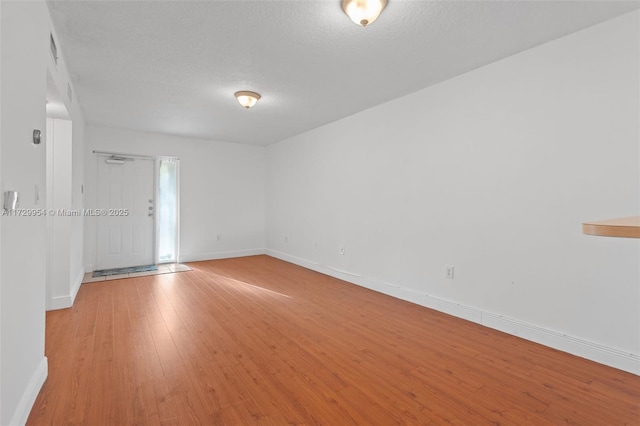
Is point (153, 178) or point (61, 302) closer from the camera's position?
point (61, 302)

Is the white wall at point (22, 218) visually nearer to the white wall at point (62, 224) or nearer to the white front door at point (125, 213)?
the white wall at point (62, 224)

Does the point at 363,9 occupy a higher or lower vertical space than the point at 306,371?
higher

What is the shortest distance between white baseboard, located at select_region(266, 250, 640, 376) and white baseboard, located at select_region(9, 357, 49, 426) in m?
3.24

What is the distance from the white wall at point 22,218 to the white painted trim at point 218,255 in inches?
156

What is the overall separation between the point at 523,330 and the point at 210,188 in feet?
18.3

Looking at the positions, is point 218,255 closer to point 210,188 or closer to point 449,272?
point 210,188

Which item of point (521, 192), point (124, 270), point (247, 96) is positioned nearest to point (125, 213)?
point (124, 270)

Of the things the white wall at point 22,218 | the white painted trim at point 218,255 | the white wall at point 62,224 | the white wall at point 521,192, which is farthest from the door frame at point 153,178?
the white wall at point 521,192

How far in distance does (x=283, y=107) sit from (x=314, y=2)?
2.21 meters

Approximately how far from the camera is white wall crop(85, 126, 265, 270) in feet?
17.3

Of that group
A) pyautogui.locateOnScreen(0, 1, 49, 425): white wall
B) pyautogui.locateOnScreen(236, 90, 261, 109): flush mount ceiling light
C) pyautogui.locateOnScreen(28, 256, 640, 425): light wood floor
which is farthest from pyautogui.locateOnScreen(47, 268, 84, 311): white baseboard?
pyautogui.locateOnScreen(236, 90, 261, 109): flush mount ceiling light

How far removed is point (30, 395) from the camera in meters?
1.67

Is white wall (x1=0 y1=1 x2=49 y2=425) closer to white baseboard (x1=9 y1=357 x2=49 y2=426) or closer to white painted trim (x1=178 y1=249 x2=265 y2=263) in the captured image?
white baseboard (x1=9 y1=357 x2=49 y2=426)

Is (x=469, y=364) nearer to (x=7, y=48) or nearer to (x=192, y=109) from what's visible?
(x=7, y=48)
